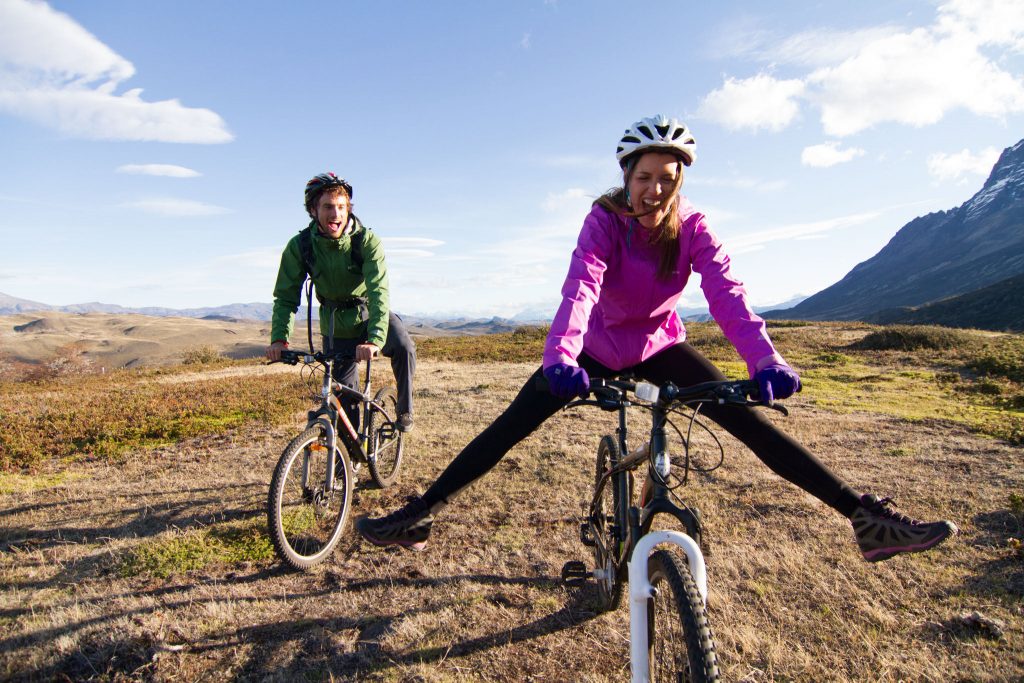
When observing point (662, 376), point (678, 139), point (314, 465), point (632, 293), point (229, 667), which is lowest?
point (229, 667)

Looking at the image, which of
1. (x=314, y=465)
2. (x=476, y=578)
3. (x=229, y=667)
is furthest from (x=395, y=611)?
(x=314, y=465)

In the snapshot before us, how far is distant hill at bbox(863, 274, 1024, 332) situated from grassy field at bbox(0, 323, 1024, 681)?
310ft

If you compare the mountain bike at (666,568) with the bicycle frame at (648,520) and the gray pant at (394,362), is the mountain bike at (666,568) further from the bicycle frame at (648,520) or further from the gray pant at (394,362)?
the gray pant at (394,362)

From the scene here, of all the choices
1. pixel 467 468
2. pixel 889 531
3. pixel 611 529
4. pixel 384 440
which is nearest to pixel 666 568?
pixel 611 529

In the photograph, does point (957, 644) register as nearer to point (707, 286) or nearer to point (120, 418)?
point (707, 286)

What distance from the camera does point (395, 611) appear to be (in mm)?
4141

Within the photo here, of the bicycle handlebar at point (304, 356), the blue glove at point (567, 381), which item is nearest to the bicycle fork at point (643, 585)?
the blue glove at point (567, 381)

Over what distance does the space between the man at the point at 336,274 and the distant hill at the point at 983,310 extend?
98344mm

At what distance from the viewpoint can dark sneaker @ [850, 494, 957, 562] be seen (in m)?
3.09

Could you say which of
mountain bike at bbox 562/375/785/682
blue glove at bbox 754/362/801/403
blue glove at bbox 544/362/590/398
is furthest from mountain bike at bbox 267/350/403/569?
blue glove at bbox 754/362/801/403

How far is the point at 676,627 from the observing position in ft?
7.91

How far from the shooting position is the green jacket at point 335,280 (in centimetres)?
570

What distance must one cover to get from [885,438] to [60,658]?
1090cm

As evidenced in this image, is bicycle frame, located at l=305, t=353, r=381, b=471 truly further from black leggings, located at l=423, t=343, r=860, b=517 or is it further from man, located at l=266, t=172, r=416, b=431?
black leggings, located at l=423, t=343, r=860, b=517
